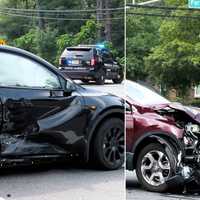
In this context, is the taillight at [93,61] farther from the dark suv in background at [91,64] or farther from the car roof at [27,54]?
the car roof at [27,54]

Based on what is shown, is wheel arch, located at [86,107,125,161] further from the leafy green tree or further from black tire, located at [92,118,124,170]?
the leafy green tree

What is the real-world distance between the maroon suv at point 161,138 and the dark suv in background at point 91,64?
89 millimetres

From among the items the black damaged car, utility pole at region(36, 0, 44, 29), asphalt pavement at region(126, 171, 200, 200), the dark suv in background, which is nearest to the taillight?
the dark suv in background

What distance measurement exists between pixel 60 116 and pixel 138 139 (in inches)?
12.7

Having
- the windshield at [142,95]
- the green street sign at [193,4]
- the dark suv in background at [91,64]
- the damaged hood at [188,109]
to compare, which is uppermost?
the green street sign at [193,4]

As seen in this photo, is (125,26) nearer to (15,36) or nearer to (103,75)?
(103,75)

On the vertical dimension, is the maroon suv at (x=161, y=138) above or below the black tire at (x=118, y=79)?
below

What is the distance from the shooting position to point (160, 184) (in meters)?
1.80

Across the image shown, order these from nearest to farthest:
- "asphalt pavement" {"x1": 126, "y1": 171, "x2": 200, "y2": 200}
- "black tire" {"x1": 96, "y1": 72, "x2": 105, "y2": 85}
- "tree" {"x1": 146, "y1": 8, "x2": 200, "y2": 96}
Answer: "tree" {"x1": 146, "y1": 8, "x2": 200, "y2": 96} < "black tire" {"x1": 96, "y1": 72, "x2": 105, "y2": 85} < "asphalt pavement" {"x1": 126, "y1": 171, "x2": 200, "y2": 200}

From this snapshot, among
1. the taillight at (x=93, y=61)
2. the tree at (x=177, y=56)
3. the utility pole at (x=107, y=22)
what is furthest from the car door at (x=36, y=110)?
the tree at (x=177, y=56)

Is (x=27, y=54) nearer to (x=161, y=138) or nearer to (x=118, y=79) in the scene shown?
(x=118, y=79)

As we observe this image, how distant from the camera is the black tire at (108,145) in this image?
1748 millimetres

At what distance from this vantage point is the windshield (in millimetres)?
1757

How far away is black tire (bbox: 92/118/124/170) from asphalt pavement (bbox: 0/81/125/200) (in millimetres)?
32
